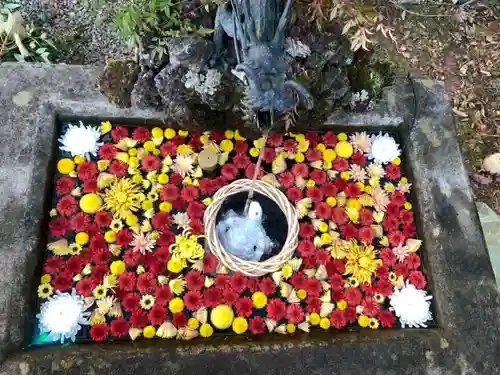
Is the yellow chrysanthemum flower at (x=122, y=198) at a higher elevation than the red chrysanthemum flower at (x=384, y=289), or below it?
higher

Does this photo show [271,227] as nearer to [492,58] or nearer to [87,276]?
[87,276]

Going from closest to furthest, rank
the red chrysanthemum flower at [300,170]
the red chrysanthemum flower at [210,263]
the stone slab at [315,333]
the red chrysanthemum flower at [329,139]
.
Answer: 1. the stone slab at [315,333]
2. the red chrysanthemum flower at [210,263]
3. the red chrysanthemum flower at [300,170]
4. the red chrysanthemum flower at [329,139]

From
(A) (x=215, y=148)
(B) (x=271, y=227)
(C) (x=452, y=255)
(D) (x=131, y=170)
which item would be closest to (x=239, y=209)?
(B) (x=271, y=227)

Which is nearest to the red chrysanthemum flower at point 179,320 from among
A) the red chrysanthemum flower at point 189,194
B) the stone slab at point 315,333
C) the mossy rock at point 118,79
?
the stone slab at point 315,333

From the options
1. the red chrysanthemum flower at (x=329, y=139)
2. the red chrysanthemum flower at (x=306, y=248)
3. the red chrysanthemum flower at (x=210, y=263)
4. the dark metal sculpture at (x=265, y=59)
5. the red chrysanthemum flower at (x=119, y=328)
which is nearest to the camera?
the dark metal sculpture at (x=265, y=59)

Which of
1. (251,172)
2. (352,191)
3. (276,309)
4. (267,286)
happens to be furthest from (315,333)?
(251,172)

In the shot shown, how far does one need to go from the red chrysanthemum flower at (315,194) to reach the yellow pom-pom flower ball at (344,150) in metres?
0.34

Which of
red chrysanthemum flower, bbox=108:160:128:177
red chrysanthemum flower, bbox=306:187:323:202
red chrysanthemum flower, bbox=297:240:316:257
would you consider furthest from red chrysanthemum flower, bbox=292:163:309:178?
red chrysanthemum flower, bbox=108:160:128:177

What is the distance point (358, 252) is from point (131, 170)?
1.53 metres

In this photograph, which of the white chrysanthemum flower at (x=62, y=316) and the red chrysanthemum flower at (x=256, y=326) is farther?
the red chrysanthemum flower at (x=256, y=326)

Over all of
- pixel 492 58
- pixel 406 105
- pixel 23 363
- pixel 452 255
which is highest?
pixel 492 58

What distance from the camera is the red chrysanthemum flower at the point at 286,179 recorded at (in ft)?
9.98

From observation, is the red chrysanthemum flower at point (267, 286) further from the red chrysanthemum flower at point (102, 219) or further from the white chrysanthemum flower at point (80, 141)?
the white chrysanthemum flower at point (80, 141)

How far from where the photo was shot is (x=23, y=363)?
2.35 m
